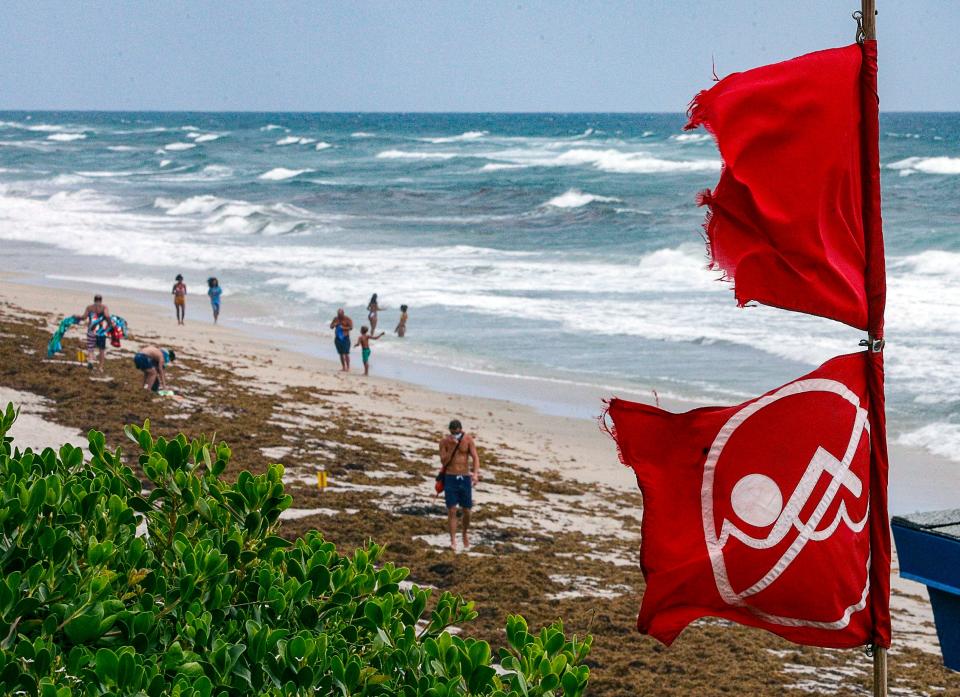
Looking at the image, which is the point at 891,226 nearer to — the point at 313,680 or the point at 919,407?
the point at 919,407

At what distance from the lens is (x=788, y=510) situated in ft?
16.0

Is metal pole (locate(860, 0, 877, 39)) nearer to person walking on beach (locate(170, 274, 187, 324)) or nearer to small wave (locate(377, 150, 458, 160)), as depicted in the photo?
person walking on beach (locate(170, 274, 187, 324))

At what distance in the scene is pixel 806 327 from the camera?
25.4 m

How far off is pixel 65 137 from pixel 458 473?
108 m

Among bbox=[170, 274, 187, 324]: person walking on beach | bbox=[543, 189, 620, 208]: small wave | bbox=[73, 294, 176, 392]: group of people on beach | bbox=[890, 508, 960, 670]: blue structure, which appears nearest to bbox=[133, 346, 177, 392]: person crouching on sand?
bbox=[73, 294, 176, 392]: group of people on beach

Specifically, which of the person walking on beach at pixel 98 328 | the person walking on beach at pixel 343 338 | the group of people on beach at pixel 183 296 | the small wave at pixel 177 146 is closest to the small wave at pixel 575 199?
the group of people on beach at pixel 183 296

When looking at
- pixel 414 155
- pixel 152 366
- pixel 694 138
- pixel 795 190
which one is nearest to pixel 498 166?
pixel 414 155

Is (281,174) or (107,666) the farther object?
(281,174)

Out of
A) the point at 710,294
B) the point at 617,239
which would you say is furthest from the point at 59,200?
the point at 710,294

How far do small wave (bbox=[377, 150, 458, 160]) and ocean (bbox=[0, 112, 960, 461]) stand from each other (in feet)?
1.72

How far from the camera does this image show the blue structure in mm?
5102

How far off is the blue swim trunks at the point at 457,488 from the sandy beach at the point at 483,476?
21.5 inches

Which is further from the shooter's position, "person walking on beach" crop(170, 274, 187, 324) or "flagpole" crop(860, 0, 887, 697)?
"person walking on beach" crop(170, 274, 187, 324)

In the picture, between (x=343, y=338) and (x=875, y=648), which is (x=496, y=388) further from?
(x=875, y=648)
